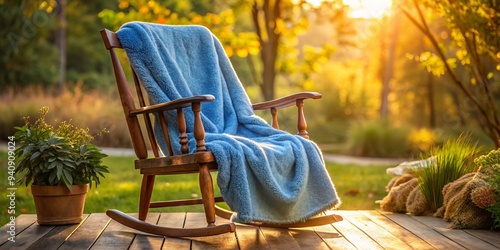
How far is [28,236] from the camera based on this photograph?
329 cm

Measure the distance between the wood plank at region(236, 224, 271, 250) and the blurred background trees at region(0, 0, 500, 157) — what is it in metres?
1.90

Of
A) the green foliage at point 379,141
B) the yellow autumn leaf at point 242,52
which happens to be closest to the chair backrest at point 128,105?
the yellow autumn leaf at point 242,52

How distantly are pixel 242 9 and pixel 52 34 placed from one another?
1208 cm

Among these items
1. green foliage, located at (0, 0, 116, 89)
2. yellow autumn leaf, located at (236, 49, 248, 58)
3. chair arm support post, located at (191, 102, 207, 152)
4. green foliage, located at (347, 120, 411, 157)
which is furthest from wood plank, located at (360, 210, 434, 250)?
green foliage, located at (0, 0, 116, 89)

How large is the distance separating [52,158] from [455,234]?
1.94m

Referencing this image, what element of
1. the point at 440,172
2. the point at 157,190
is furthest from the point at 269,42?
the point at 440,172

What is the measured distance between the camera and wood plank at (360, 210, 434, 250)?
10.2 feet

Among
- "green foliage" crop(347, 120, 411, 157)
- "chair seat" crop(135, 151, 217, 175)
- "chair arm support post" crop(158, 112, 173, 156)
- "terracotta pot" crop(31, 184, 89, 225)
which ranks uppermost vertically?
"chair arm support post" crop(158, 112, 173, 156)

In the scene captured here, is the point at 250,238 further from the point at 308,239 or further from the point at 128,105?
the point at 128,105

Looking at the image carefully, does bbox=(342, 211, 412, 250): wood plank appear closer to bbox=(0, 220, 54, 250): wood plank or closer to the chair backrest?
the chair backrest

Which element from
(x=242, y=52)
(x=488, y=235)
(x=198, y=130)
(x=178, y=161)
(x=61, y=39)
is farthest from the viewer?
(x=61, y=39)

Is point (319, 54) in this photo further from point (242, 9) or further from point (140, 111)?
point (140, 111)

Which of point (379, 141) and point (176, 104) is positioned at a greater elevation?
point (176, 104)

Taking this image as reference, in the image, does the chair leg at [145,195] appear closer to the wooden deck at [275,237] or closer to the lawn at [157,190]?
the wooden deck at [275,237]
